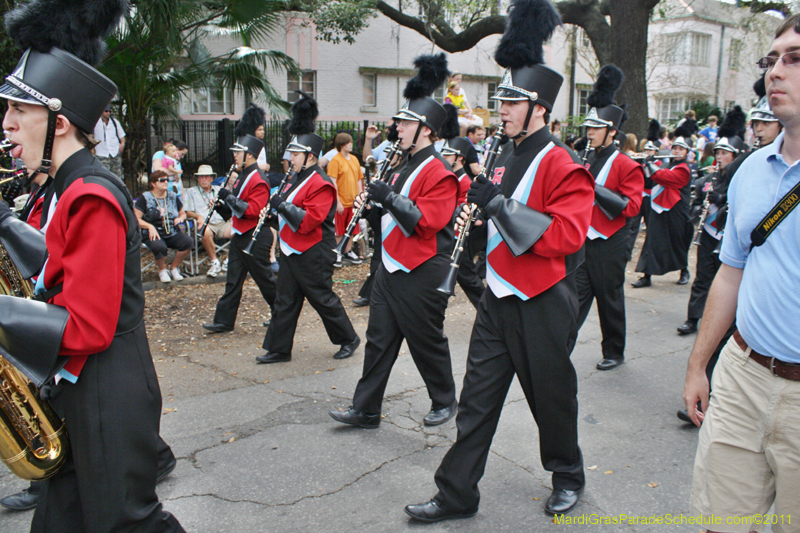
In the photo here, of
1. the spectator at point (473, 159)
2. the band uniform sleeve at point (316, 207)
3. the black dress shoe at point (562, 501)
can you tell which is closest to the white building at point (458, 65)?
the spectator at point (473, 159)

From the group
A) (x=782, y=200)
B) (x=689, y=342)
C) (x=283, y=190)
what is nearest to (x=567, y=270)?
(x=782, y=200)

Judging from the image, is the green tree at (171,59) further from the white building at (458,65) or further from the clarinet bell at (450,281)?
the clarinet bell at (450,281)

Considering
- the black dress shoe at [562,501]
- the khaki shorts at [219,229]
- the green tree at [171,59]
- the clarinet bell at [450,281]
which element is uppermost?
the green tree at [171,59]

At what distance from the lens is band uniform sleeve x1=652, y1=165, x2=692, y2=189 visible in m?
8.80

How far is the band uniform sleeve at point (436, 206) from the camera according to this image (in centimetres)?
439

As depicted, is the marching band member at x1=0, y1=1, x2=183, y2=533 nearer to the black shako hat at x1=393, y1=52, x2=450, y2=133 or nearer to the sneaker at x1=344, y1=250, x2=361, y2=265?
the black shako hat at x1=393, y1=52, x2=450, y2=133

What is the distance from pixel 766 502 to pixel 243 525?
2298mm

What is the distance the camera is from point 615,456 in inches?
159

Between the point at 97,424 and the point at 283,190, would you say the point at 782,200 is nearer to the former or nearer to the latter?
the point at 97,424

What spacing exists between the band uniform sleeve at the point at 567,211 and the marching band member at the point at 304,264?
288cm

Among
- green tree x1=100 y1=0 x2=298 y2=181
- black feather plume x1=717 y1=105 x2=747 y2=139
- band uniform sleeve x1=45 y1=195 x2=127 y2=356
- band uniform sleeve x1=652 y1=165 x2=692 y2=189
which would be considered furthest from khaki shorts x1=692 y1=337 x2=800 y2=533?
green tree x1=100 y1=0 x2=298 y2=181

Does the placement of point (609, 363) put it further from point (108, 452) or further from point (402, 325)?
point (108, 452)

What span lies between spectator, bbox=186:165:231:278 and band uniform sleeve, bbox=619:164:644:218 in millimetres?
5485

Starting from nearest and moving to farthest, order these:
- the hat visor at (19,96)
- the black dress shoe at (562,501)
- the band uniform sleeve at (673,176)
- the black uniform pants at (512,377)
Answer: the hat visor at (19,96), the black uniform pants at (512,377), the black dress shoe at (562,501), the band uniform sleeve at (673,176)
